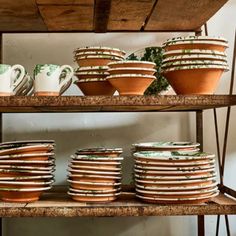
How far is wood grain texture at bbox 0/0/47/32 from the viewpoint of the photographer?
1256mm

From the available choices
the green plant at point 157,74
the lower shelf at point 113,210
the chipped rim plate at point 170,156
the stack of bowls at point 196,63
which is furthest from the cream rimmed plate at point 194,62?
the lower shelf at point 113,210

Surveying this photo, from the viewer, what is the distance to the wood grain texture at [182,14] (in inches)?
51.1

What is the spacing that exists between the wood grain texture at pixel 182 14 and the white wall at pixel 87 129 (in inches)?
6.7

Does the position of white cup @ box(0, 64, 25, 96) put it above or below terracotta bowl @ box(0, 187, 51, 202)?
above

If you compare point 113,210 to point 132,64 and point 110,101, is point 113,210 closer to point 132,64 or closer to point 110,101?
point 110,101

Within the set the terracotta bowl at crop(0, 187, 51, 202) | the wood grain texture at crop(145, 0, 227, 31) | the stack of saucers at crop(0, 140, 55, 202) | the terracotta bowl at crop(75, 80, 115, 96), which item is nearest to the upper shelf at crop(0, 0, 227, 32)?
the wood grain texture at crop(145, 0, 227, 31)

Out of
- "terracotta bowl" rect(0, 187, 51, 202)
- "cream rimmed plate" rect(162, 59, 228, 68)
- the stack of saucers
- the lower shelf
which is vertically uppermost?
"cream rimmed plate" rect(162, 59, 228, 68)

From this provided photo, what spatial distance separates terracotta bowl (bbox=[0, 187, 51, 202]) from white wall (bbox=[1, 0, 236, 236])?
405 millimetres

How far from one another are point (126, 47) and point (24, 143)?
59 cm

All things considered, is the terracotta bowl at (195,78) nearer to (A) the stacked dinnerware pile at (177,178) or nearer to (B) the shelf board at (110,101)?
(B) the shelf board at (110,101)

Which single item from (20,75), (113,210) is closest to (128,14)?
(20,75)

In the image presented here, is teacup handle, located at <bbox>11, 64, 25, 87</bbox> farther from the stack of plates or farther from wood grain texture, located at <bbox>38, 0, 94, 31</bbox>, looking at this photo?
the stack of plates

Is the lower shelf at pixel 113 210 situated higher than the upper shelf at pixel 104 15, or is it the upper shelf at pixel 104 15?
the upper shelf at pixel 104 15

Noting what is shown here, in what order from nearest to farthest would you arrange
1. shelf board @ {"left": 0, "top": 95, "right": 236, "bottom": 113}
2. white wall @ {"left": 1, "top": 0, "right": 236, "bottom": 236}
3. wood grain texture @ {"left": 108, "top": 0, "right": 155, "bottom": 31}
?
shelf board @ {"left": 0, "top": 95, "right": 236, "bottom": 113}
wood grain texture @ {"left": 108, "top": 0, "right": 155, "bottom": 31}
white wall @ {"left": 1, "top": 0, "right": 236, "bottom": 236}
